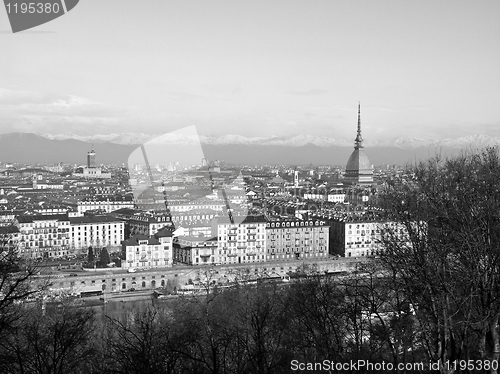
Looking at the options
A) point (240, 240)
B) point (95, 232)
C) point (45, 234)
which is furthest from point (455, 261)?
point (95, 232)

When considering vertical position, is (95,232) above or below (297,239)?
above

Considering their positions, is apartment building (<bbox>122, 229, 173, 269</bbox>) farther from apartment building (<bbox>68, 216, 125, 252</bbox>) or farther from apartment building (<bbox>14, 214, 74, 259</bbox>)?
apartment building (<bbox>68, 216, 125, 252</bbox>)

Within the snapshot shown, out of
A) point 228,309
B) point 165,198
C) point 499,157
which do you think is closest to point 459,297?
point 499,157

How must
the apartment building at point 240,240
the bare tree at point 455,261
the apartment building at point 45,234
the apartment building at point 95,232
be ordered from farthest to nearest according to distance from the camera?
the apartment building at point 95,232 < the apartment building at point 45,234 < the apartment building at point 240,240 < the bare tree at point 455,261

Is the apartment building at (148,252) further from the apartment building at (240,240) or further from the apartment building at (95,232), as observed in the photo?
the apartment building at (95,232)

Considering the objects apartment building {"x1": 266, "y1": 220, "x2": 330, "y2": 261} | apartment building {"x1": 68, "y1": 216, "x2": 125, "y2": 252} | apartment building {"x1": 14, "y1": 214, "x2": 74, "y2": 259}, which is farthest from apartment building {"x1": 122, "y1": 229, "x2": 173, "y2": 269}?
apartment building {"x1": 68, "y1": 216, "x2": 125, "y2": 252}

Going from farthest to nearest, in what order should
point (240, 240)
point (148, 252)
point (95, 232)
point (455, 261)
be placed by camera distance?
point (95, 232) < point (240, 240) < point (148, 252) < point (455, 261)

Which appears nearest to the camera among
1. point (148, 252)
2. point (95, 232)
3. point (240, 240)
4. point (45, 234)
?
point (148, 252)

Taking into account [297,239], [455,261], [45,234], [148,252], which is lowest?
[297,239]

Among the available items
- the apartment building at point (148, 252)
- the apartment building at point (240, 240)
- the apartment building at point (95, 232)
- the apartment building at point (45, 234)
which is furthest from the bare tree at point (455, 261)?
the apartment building at point (95, 232)

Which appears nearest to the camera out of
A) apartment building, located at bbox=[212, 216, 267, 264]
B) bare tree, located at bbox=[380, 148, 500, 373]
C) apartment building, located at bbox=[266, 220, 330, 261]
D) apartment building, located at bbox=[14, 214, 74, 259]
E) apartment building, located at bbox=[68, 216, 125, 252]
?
bare tree, located at bbox=[380, 148, 500, 373]

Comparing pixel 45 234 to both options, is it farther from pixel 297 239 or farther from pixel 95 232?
pixel 297 239

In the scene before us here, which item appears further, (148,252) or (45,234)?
(45,234)
